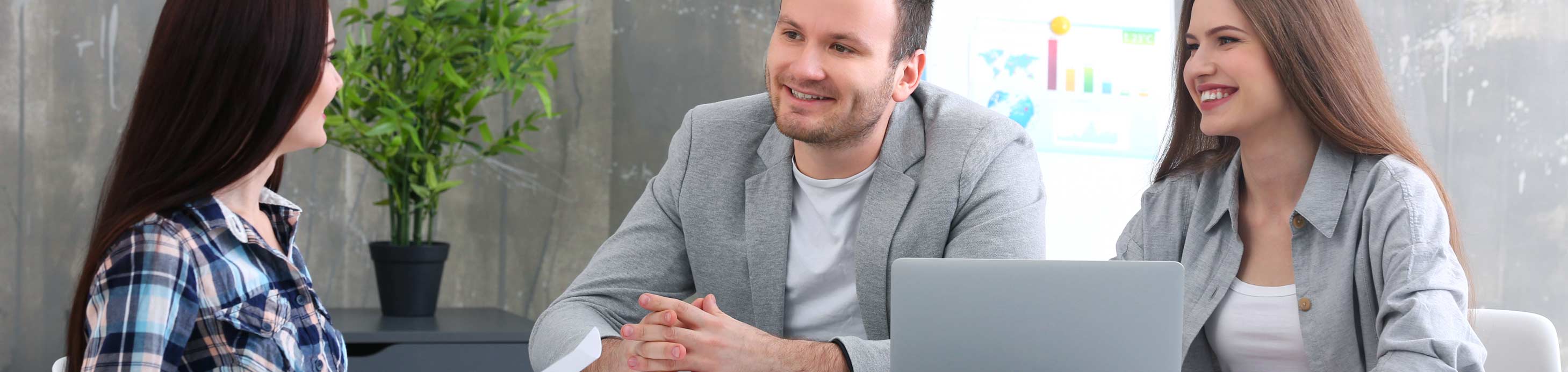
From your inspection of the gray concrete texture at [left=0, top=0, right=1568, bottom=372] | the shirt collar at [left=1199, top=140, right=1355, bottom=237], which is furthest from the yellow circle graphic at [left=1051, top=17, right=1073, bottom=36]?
the shirt collar at [left=1199, top=140, right=1355, bottom=237]

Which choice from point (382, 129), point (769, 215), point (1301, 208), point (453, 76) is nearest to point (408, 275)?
point (382, 129)

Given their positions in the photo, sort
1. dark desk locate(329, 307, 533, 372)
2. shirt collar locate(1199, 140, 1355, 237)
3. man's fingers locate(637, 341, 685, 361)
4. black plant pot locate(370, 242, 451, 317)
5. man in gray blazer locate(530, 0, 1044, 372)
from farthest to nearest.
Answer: black plant pot locate(370, 242, 451, 317) < dark desk locate(329, 307, 533, 372) < man in gray blazer locate(530, 0, 1044, 372) < shirt collar locate(1199, 140, 1355, 237) < man's fingers locate(637, 341, 685, 361)

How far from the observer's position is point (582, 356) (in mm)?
1029

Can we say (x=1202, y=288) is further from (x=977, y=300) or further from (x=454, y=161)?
(x=454, y=161)

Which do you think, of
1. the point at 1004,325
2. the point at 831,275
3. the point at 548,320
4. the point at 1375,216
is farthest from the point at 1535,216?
the point at 548,320

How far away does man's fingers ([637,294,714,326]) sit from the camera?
1496mm

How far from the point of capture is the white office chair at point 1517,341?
1552 mm

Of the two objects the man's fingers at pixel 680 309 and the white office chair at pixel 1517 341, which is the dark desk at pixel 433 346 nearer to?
Result: the man's fingers at pixel 680 309

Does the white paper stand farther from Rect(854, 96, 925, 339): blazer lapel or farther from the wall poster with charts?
the wall poster with charts

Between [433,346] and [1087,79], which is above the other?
[1087,79]

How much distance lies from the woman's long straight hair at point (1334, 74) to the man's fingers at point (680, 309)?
863 millimetres

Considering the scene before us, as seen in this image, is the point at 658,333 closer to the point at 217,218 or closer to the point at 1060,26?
the point at 217,218

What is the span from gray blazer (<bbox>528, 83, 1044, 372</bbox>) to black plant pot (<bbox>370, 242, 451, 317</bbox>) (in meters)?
1.17

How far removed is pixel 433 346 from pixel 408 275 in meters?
0.30
